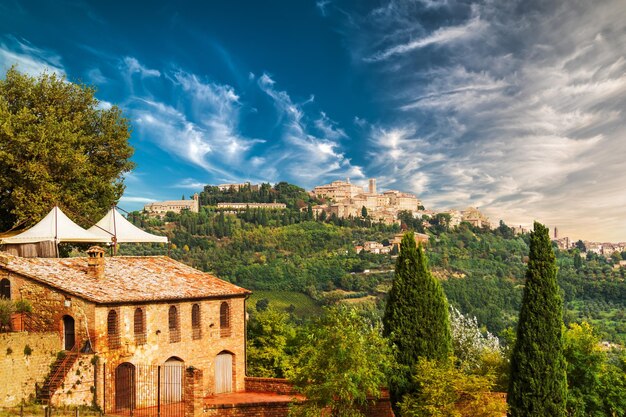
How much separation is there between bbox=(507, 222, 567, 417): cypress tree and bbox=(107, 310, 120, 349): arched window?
46.0ft

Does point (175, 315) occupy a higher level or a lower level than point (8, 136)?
lower

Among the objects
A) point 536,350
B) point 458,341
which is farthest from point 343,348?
point 458,341

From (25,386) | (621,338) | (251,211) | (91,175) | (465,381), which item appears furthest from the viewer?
(251,211)

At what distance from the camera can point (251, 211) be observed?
168 metres

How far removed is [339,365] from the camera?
17.4m

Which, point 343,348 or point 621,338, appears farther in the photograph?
point 621,338

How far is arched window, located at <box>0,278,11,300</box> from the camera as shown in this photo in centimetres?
1998

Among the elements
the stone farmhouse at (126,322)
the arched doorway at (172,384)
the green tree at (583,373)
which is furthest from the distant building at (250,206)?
the green tree at (583,373)

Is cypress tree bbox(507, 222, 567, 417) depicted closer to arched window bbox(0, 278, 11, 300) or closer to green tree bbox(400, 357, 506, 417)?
green tree bbox(400, 357, 506, 417)

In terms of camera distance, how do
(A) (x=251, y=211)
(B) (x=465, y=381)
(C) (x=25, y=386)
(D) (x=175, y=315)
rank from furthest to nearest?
(A) (x=251, y=211)
(D) (x=175, y=315)
(B) (x=465, y=381)
(C) (x=25, y=386)

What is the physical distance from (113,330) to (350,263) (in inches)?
4662

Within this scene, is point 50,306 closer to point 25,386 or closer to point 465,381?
point 25,386

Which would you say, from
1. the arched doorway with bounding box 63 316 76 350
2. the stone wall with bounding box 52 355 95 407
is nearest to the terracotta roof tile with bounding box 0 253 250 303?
the arched doorway with bounding box 63 316 76 350

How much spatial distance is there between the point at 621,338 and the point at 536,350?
3070 inches
